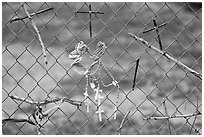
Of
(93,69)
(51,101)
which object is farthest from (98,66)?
(51,101)

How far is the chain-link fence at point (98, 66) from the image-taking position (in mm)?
3092

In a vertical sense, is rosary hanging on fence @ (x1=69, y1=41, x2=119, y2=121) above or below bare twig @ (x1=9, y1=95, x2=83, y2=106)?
above

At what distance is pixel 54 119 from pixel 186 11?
855 millimetres

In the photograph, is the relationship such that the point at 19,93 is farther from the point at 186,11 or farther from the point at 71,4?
the point at 186,11

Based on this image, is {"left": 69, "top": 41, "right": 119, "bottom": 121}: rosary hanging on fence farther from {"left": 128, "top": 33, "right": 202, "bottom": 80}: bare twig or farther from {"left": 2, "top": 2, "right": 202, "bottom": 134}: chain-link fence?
{"left": 128, "top": 33, "right": 202, "bottom": 80}: bare twig

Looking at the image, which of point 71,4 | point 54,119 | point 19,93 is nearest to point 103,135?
point 54,119

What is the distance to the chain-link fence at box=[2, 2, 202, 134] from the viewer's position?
3.09 metres

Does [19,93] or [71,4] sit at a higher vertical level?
[71,4]

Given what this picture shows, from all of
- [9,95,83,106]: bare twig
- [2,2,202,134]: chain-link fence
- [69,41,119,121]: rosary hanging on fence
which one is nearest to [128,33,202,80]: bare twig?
[2,2,202,134]: chain-link fence

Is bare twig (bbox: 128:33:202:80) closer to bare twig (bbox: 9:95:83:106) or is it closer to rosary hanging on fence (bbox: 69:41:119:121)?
rosary hanging on fence (bbox: 69:41:119:121)

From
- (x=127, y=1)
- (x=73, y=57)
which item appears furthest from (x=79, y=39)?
(x=127, y=1)

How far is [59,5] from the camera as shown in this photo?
3096 millimetres

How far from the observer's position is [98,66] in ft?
10.2

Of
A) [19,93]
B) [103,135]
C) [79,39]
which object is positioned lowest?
[103,135]
